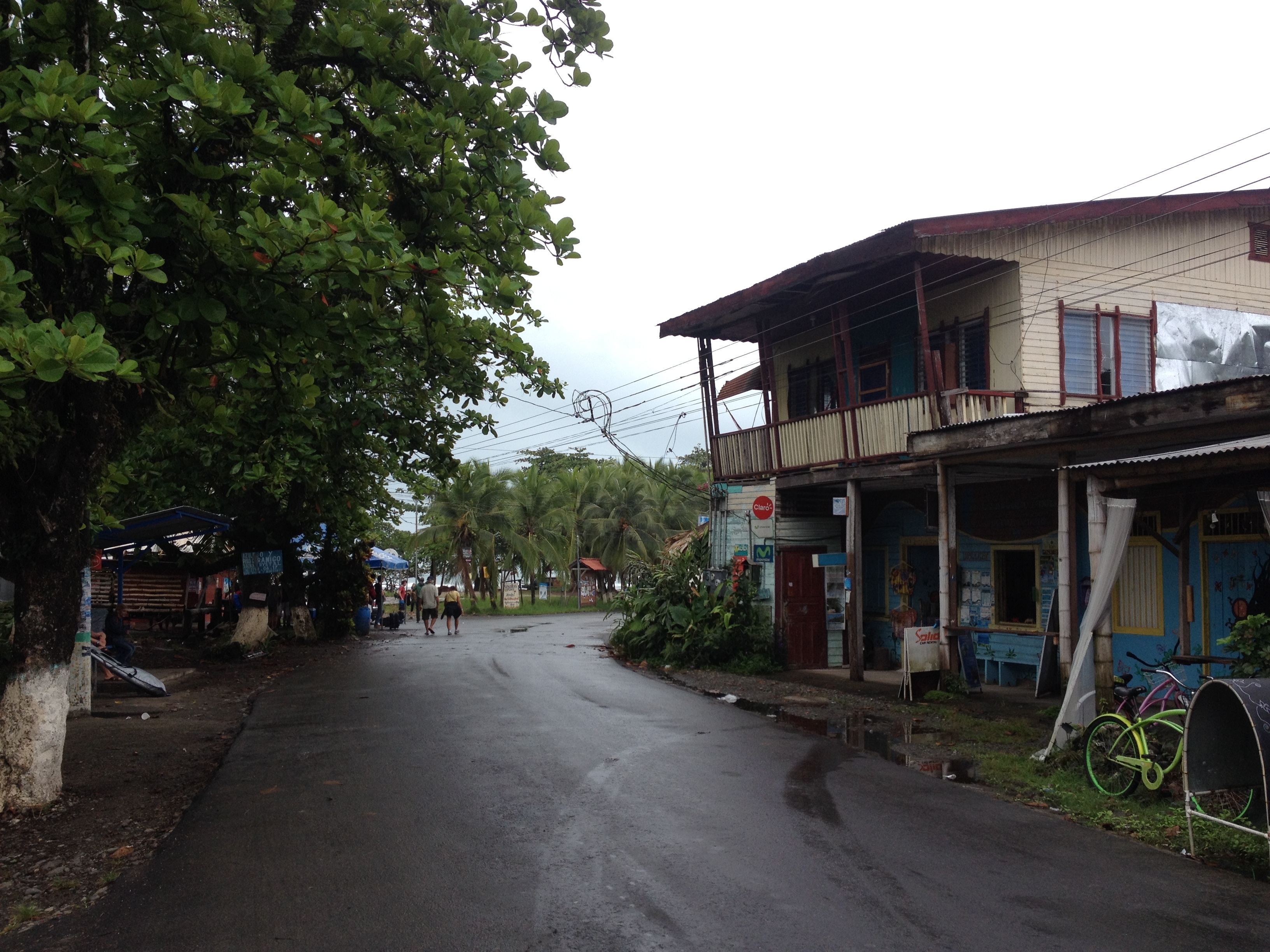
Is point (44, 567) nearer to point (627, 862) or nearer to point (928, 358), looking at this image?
point (627, 862)

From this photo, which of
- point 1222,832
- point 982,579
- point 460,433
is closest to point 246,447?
point 460,433

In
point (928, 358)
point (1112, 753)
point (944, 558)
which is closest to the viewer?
point (1112, 753)

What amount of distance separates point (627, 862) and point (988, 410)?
35.1 feet

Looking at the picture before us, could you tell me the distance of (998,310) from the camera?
15.3m

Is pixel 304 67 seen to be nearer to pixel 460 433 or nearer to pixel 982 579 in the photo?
pixel 460 433

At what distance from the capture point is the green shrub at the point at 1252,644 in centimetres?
757

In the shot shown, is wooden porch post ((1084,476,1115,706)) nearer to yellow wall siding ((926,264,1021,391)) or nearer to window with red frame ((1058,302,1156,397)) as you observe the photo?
yellow wall siding ((926,264,1021,391))

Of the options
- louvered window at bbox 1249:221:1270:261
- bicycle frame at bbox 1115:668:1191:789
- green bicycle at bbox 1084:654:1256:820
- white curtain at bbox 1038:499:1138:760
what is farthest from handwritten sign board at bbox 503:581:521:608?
bicycle frame at bbox 1115:668:1191:789

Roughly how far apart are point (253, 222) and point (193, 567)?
22822mm

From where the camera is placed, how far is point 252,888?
5602 millimetres

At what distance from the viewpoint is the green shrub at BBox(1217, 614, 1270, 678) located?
7570 mm

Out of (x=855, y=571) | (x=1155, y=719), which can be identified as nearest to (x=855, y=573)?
(x=855, y=571)

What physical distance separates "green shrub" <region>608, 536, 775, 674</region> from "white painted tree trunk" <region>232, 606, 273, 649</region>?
26.3ft

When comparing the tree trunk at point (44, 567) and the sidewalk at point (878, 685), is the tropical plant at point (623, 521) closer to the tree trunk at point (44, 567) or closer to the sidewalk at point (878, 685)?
the sidewalk at point (878, 685)
